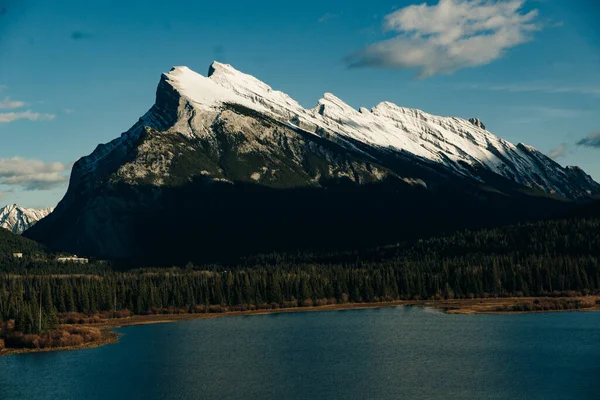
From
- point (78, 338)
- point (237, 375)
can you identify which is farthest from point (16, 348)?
point (237, 375)

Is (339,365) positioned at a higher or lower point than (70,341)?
lower

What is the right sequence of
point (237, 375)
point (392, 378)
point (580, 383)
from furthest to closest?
1. point (237, 375)
2. point (392, 378)
3. point (580, 383)

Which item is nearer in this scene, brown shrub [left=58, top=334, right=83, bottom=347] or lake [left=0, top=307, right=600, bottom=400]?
lake [left=0, top=307, right=600, bottom=400]

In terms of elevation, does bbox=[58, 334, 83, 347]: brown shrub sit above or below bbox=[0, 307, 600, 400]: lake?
above

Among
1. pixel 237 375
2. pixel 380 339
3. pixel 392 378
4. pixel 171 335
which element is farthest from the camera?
pixel 171 335

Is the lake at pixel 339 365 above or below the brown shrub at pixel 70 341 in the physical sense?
below

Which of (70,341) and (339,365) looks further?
(70,341)

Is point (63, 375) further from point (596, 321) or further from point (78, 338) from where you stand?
point (596, 321)

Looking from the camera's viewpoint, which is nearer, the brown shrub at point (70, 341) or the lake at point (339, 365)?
the lake at point (339, 365)
